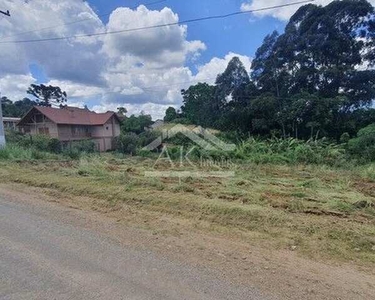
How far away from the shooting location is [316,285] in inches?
86.0

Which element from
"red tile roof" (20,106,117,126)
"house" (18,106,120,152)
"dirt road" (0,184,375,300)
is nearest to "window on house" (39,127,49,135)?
"house" (18,106,120,152)

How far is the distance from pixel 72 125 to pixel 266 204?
27317 millimetres

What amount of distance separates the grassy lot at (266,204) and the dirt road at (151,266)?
361mm

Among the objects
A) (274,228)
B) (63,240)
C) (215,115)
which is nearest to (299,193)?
(274,228)

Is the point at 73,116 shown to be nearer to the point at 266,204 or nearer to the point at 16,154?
the point at 16,154

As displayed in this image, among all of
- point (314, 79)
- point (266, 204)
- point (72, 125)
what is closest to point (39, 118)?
point (72, 125)

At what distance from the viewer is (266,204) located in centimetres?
427

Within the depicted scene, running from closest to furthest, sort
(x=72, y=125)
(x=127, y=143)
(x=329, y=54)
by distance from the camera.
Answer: (x=329, y=54)
(x=127, y=143)
(x=72, y=125)

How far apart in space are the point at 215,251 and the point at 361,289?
1.29 meters

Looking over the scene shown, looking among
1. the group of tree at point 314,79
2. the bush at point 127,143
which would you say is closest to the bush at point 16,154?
the bush at point 127,143

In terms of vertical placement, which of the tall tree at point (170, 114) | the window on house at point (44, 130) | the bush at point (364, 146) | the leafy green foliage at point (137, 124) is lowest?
the bush at point (364, 146)

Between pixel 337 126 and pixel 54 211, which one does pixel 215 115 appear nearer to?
pixel 337 126

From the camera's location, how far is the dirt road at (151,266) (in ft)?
6.91

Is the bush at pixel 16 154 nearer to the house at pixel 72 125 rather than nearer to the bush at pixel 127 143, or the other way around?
the bush at pixel 127 143
